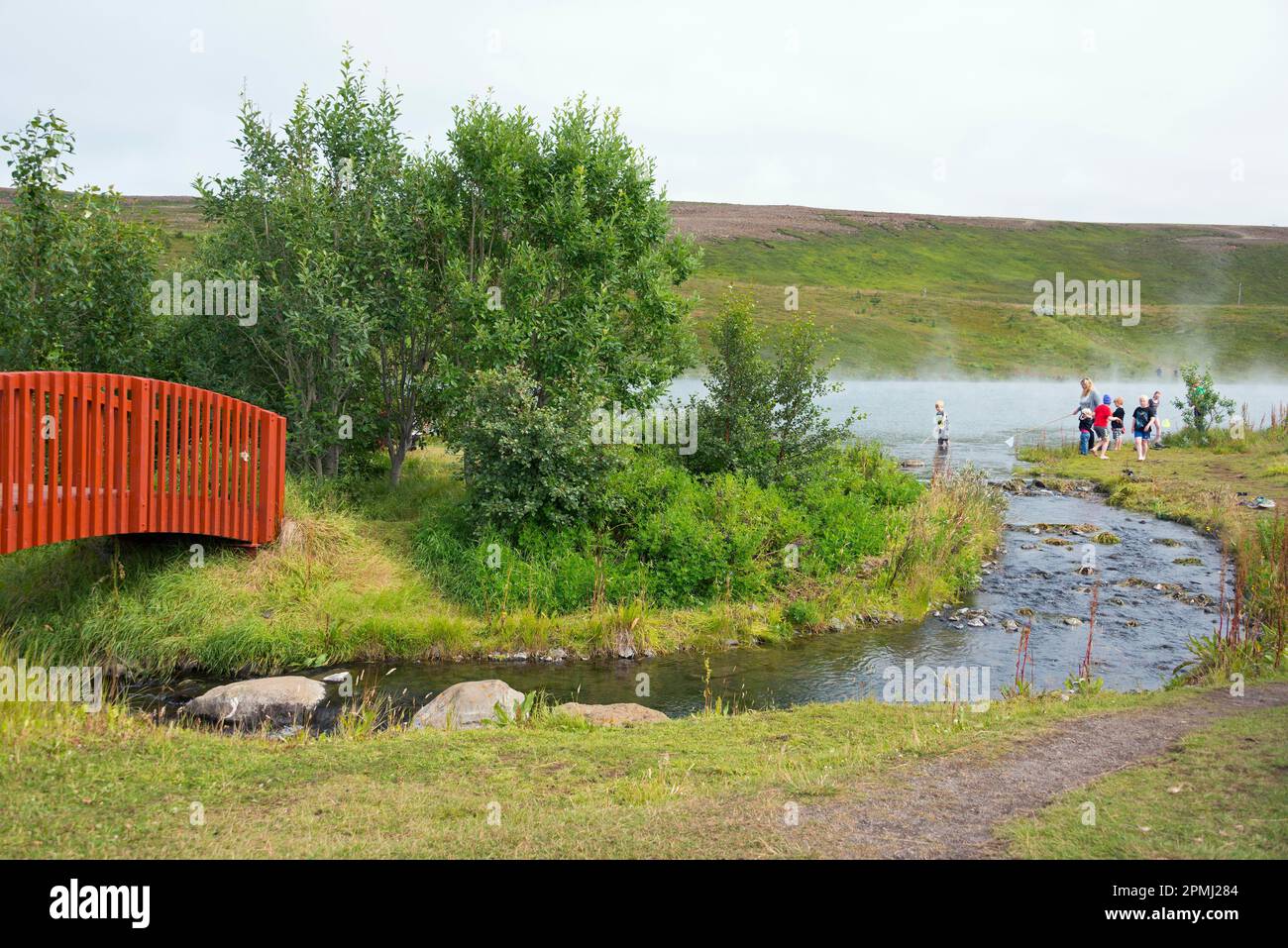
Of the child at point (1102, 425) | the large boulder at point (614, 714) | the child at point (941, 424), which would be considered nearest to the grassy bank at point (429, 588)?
the large boulder at point (614, 714)

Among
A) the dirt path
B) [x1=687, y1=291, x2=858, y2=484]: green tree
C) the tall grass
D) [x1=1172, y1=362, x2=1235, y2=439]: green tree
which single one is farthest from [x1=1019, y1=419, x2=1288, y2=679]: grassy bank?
[x1=687, y1=291, x2=858, y2=484]: green tree

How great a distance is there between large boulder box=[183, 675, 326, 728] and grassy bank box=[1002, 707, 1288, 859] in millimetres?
9060

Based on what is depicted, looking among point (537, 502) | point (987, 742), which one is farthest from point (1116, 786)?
point (537, 502)

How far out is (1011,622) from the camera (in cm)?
1769

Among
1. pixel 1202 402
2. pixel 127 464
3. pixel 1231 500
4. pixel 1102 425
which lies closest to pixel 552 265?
pixel 127 464

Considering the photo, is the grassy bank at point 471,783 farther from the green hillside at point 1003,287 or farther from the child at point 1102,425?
the green hillside at point 1003,287

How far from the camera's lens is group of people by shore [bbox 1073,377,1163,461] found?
34.3 meters

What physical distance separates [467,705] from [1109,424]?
32080 mm

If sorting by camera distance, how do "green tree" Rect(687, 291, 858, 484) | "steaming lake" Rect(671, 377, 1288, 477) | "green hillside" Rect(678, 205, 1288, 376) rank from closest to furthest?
"green tree" Rect(687, 291, 858, 484) < "steaming lake" Rect(671, 377, 1288, 477) < "green hillside" Rect(678, 205, 1288, 376)

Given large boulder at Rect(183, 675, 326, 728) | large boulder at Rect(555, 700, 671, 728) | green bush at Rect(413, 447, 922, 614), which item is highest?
green bush at Rect(413, 447, 922, 614)

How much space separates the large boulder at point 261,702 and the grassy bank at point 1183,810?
357 inches

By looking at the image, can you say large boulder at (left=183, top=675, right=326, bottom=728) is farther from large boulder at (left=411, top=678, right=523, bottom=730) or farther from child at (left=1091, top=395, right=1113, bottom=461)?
child at (left=1091, top=395, right=1113, bottom=461)

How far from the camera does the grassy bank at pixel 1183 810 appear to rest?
21.8 feet

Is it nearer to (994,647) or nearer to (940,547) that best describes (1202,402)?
(940,547)
